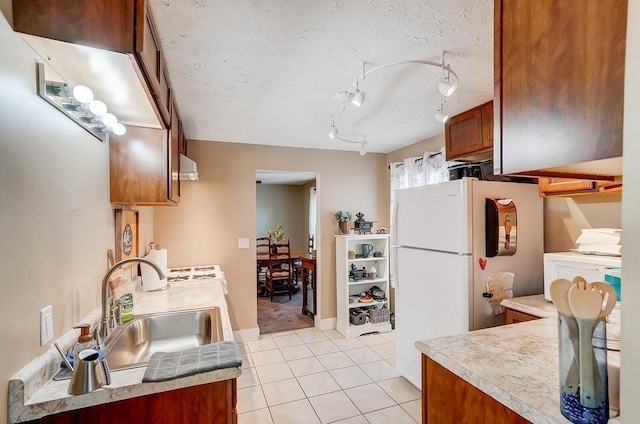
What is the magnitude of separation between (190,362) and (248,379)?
1881 millimetres

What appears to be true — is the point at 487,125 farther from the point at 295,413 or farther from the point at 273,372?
the point at 273,372

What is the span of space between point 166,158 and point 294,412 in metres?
2.05

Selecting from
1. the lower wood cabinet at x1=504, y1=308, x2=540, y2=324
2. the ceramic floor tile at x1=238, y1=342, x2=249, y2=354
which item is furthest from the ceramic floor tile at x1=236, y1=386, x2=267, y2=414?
the lower wood cabinet at x1=504, y1=308, x2=540, y2=324

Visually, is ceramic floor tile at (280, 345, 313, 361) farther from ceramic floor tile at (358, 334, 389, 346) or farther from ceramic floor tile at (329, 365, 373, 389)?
ceramic floor tile at (358, 334, 389, 346)

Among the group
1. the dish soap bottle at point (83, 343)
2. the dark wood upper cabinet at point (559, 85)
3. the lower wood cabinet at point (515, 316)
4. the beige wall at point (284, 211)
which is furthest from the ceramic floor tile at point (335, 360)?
the beige wall at point (284, 211)

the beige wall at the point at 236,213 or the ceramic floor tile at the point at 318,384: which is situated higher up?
the beige wall at the point at 236,213

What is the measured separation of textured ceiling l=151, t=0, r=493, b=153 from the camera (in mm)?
1391

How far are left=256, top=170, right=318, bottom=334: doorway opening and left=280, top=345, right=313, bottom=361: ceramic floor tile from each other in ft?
1.95

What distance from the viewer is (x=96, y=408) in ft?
3.45

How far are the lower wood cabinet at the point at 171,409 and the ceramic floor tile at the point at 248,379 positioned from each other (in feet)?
5.40

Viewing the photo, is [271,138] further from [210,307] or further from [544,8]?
[544,8]

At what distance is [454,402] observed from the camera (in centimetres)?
116

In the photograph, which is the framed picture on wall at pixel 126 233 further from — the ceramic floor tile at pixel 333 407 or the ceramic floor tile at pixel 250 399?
the ceramic floor tile at pixel 333 407

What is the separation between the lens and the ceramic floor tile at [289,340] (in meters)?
3.60
